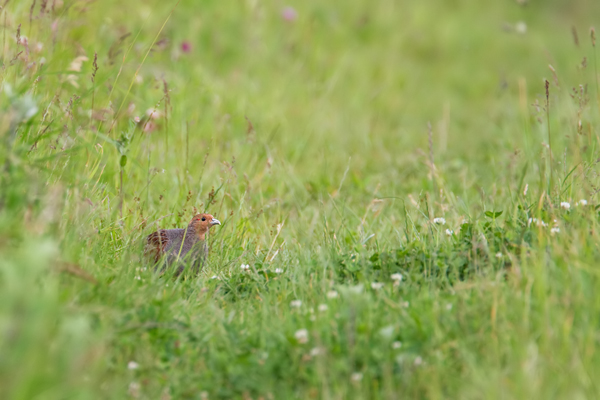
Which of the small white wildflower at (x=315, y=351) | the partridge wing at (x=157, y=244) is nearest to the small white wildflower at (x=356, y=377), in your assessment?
the small white wildflower at (x=315, y=351)

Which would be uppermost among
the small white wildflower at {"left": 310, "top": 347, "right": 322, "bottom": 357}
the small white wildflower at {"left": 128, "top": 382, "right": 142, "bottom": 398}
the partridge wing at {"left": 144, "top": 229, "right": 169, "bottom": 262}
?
the small white wildflower at {"left": 310, "top": 347, "right": 322, "bottom": 357}

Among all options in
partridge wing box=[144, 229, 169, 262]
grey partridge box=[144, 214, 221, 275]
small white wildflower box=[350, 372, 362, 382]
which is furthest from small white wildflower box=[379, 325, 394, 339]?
partridge wing box=[144, 229, 169, 262]

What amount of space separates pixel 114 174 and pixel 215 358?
6.97 feet

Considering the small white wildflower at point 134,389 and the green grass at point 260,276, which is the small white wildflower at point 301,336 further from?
the small white wildflower at point 134,389

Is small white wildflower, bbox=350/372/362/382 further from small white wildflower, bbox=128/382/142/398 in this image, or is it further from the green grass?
small white wildflower, bbox=128/382/142/398

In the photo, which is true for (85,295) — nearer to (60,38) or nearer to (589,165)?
(589,165)

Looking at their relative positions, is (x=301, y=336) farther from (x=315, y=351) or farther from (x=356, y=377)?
(x=356, y=377)

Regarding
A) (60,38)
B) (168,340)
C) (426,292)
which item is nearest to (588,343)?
(426,292)

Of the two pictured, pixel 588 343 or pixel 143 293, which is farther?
pixel 143 293

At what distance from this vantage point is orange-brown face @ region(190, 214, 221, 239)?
12.6ft

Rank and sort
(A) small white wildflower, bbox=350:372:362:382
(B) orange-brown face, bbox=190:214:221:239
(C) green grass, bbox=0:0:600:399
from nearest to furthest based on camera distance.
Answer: (C) green grass, bbox=0:0:600:399 < (A) small white wildflower, bbox=350:372:362:382 < (B) orange-brown face, bbox=190:214:221:239

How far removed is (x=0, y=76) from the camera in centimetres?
340

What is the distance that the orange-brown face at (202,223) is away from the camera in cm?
385

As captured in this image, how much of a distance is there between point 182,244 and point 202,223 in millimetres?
373
